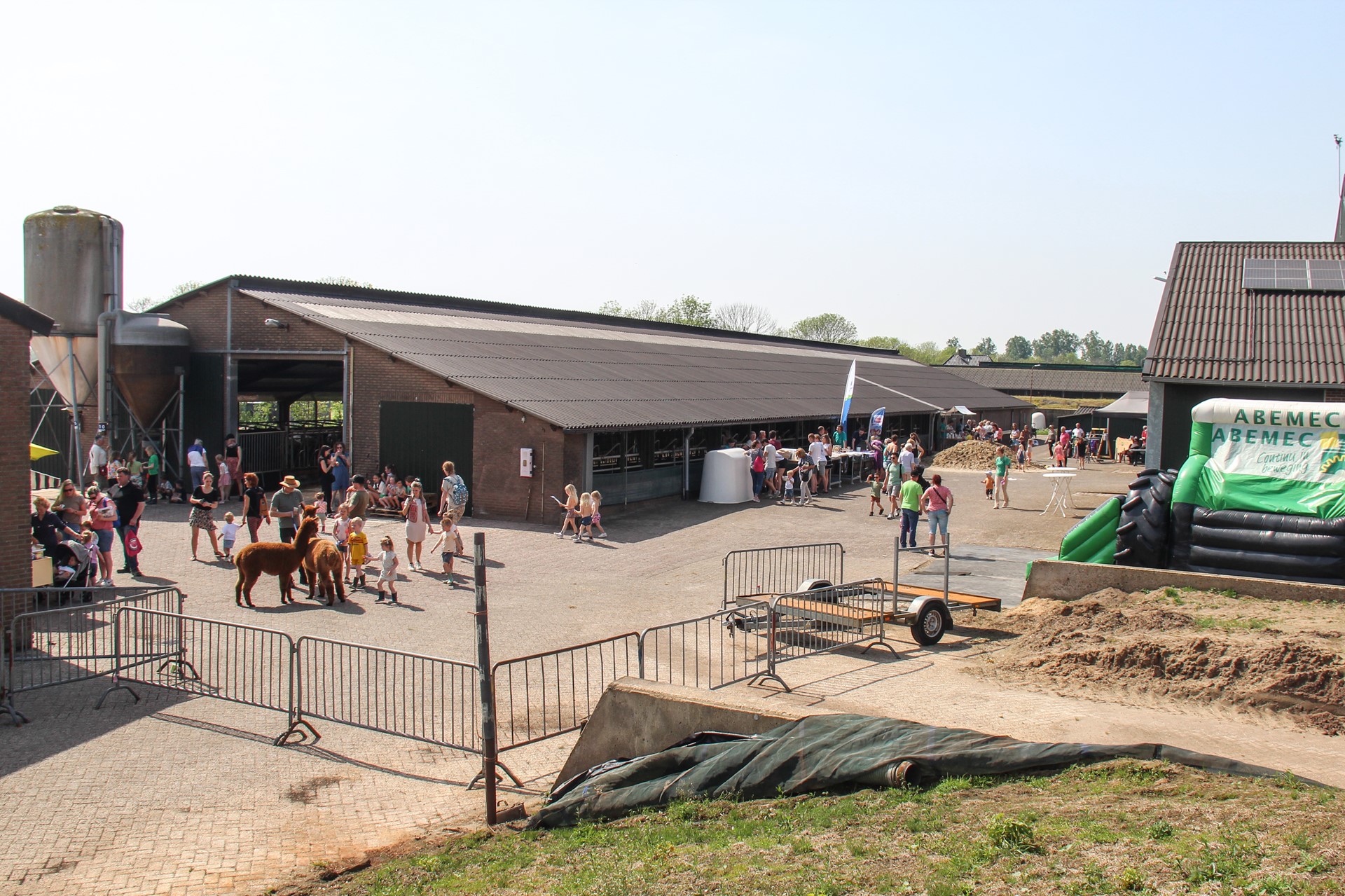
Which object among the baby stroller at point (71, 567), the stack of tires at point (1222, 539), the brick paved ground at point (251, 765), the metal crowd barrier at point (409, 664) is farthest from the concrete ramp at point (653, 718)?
the baby stroller at point (71, 567)

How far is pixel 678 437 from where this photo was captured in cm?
2798

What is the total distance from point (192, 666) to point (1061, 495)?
2408 cm

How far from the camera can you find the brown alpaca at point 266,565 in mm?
14516

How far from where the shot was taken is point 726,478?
26.7 m

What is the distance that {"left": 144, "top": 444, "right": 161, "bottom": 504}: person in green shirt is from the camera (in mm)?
24828

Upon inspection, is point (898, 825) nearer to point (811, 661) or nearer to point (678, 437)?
point (811, 661)

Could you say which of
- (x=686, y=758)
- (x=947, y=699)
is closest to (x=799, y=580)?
(x=947, y=699)

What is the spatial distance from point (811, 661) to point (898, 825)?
20.1ft

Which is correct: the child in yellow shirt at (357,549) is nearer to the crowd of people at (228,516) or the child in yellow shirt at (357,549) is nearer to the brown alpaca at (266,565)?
the crowd of people at (228,516)

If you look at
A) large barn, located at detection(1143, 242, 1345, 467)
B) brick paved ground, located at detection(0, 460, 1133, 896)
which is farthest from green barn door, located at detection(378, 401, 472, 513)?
large barn, located at detection(1143, 242, 1345, 467)

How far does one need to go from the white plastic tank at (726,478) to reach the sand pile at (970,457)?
14656 mm

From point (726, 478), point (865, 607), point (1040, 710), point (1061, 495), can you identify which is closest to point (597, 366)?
point (726, 478)

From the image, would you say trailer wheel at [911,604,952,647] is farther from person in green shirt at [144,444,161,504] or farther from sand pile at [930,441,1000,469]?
sand pile at [930,441,1000,469]

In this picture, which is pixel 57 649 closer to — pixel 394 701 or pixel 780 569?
pixel 394 701
